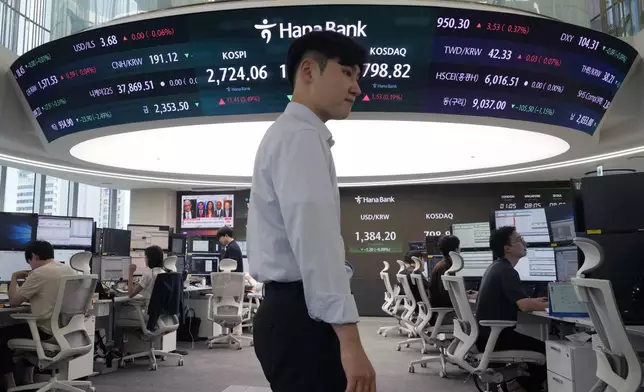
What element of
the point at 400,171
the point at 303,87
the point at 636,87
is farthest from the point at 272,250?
the point at 400,171

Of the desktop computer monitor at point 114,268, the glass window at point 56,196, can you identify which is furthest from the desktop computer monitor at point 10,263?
the glass window at point 56,196

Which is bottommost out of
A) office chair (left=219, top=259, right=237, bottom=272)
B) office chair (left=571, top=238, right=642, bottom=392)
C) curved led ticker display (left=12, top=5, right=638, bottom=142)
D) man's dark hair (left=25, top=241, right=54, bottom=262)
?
office chair (left=571, top=238, right=642, bottom=392)

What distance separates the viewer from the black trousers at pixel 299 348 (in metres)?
1.06

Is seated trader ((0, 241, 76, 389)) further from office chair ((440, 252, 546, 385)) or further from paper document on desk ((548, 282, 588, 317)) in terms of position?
paper document on desk ((548, 282, 588, 317))

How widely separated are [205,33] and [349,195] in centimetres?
669

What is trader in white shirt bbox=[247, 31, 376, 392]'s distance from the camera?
1.01 meters

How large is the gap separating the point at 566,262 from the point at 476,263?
179cm

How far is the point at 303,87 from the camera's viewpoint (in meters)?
1.23

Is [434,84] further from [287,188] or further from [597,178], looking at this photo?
[287,188]

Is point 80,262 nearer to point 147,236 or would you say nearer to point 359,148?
point 147,236

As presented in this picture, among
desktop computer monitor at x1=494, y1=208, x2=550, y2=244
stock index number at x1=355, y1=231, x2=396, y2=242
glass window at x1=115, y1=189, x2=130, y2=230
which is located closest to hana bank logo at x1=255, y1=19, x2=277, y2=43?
desktop computer monitor at x1=494, y1=208, x2=550, y2=244

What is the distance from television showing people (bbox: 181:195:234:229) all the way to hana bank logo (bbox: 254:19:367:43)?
7037 mm

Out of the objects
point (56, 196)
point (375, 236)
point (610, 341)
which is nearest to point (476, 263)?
point (610, 341)

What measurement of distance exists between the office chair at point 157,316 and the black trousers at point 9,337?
47.1 inches
